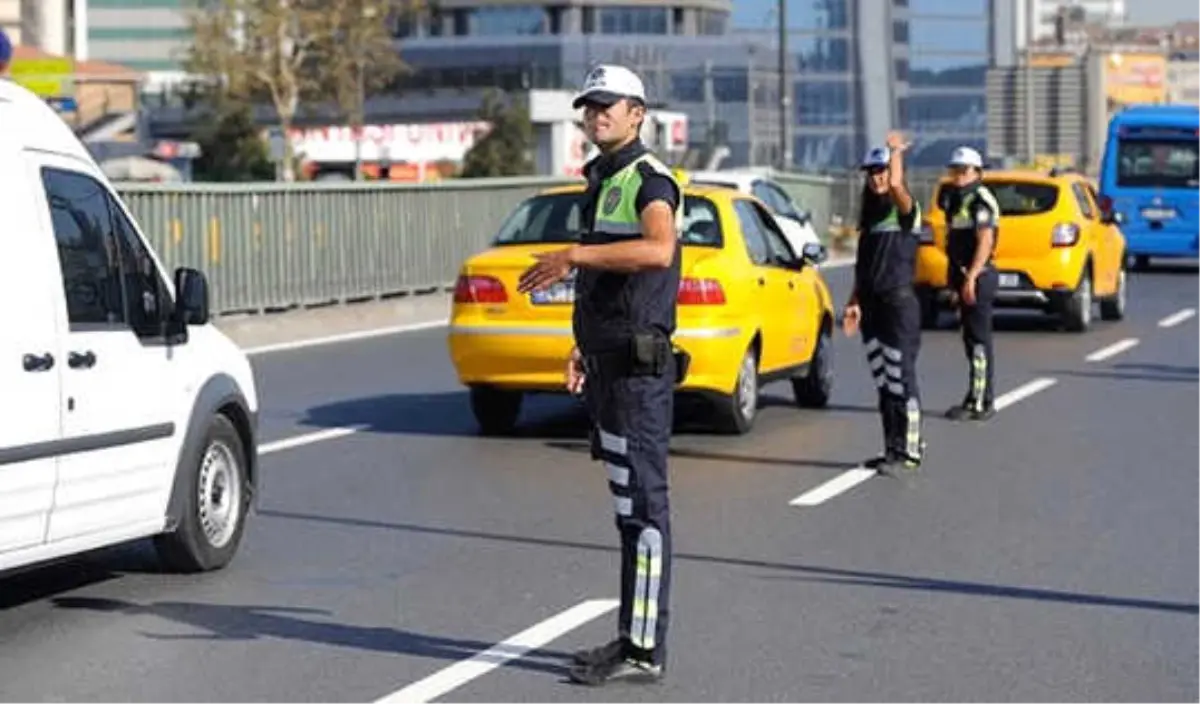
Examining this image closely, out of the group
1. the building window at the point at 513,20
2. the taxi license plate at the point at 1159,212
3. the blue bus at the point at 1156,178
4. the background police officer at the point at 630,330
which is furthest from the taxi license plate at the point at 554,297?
the building window at the point at 513,20

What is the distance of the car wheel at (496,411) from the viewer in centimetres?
1620

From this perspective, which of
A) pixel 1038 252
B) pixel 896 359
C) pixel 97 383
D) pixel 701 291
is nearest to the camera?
pixel 97 383

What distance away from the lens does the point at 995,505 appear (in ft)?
42.3

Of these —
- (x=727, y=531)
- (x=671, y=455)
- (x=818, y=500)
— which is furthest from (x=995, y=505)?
(x=671, y=455)

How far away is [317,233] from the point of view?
28.0m

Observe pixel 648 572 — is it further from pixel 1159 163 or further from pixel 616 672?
pixel 1159 163

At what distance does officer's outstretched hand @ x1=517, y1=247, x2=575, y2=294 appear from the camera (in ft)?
25.8

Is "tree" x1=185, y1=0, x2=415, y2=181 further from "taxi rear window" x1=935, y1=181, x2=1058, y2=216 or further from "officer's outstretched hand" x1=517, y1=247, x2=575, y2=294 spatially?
"officer's outstretched hand" x1=517, y1=247, x2=575, y2=294

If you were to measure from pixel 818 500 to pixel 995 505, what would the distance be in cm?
88

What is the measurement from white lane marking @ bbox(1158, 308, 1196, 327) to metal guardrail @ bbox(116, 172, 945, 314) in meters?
8.57

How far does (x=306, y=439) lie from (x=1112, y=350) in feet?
33.1

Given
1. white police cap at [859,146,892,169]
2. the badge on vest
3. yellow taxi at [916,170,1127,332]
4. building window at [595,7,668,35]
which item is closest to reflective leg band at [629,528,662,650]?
the badge on vest

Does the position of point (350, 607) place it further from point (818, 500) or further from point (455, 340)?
point (455, 340)

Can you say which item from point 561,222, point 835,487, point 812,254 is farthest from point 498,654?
point 812,254
